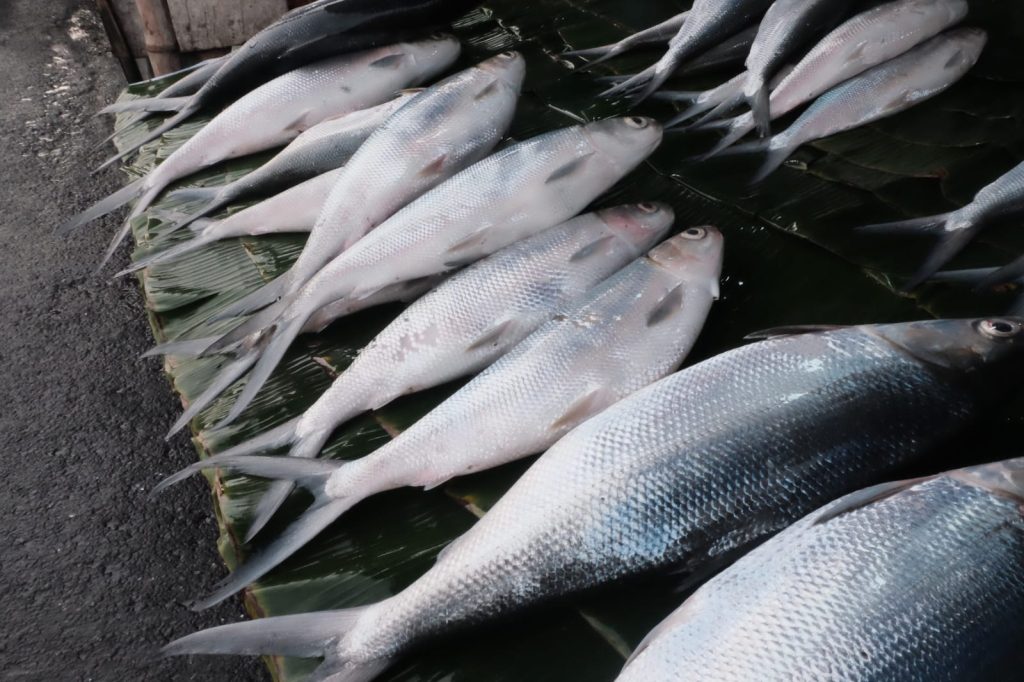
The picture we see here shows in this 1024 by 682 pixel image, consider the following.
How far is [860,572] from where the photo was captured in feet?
5.82

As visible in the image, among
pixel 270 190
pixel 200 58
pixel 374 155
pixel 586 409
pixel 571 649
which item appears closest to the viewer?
pixel 571 649

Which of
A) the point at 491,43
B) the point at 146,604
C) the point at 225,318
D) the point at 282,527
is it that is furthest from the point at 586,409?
the point at 491,43

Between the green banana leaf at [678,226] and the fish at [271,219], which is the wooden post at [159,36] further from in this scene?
the fish at [271,219]

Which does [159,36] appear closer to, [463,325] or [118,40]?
[118,40]

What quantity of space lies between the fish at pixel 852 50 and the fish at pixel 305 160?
1669 mm

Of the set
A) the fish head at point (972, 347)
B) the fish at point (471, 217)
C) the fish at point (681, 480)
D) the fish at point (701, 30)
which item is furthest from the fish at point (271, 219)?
the fish head at point (972, 347)

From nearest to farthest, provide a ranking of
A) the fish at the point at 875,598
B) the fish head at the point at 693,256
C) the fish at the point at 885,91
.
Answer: the fish at the point at 875,598 < the fish head at the point at 693,256 < the fish at the point at 885,91

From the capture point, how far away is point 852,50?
3.89m

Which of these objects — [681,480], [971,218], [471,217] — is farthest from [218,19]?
[681,480]

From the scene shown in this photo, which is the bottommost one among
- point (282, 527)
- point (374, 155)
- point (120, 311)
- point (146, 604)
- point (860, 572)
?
point (146, 604)

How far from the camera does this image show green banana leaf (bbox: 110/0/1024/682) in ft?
7.12

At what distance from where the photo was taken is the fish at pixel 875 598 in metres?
1.65

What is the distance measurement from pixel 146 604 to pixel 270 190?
6.59 ft

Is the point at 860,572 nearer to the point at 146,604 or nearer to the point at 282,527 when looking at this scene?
the point at 282,527
